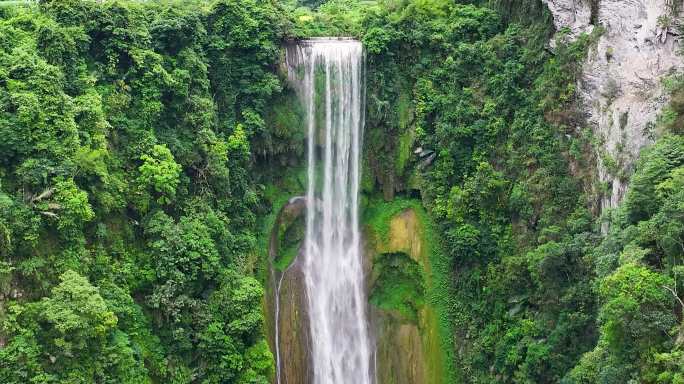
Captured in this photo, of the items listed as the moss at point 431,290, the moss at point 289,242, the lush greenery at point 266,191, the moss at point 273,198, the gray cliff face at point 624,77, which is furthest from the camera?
the moss at point 289,242

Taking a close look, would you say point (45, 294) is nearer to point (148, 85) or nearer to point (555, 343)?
point (148, 85)

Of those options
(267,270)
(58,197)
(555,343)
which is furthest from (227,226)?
(555,343)

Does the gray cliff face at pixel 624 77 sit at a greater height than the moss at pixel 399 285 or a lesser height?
greater

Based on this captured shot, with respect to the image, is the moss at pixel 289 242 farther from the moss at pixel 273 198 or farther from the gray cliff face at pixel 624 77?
the gray cliff face at pixel 624 77

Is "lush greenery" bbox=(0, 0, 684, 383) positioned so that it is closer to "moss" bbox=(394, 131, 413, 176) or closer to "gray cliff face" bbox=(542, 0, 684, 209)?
"moss" bbox=(394, 131, 413, 176)

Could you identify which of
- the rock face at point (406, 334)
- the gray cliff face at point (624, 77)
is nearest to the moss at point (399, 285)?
the rock face at point (406, 334)

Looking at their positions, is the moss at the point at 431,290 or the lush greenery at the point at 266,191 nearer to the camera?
the lush greenery at the point at 266,191

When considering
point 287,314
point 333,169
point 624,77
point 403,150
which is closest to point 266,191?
point 333,169
